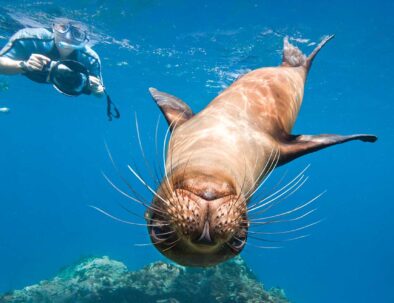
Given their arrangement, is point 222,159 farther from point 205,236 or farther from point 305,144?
point 305,144

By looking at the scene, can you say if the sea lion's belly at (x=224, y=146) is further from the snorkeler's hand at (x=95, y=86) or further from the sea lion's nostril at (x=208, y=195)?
the snorkeler's hand at (x=95, y=86)

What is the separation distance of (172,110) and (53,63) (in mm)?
4434

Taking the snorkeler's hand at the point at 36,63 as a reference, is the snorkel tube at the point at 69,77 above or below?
below

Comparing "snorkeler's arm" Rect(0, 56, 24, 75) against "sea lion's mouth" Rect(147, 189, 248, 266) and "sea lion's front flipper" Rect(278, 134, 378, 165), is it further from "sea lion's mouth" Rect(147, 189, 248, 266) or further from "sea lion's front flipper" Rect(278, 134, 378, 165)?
"sea lion's mouth" Rect(147, 189, 248, 266)

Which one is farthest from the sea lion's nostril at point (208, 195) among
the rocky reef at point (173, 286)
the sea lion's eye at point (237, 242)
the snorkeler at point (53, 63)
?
the rocky reef at point (173, 286)

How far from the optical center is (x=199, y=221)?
6.78 ft

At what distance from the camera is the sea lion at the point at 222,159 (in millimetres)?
2141

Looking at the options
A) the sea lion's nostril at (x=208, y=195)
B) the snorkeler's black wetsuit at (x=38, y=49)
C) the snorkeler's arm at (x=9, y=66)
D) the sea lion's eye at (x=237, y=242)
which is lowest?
the sea lion's eye at (x=237, y=242)

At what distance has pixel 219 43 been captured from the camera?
19.3 meters

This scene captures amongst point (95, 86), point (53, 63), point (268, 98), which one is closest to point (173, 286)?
point (95, 86)

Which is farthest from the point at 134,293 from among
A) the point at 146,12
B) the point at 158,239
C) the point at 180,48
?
the point at 180,48

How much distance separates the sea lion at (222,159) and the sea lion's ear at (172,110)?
0.04ft

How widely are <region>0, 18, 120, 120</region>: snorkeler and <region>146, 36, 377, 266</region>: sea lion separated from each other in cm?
325

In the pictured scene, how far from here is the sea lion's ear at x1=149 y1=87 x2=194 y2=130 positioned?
421cm
